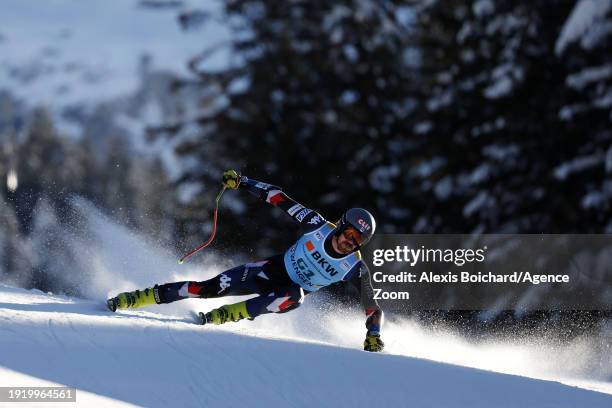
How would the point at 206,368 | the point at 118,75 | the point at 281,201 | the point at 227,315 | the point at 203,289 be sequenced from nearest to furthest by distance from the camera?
the point at 206,368 → the point at 227,315 → the point at 203,289 → the point at 281,201 → the point at 118,75

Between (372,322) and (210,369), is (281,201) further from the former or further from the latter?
(210,369)

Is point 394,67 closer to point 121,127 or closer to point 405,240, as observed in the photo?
point 405,240

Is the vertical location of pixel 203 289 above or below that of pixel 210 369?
above

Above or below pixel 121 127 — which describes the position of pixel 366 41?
below

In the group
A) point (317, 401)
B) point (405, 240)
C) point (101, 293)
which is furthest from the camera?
point (405, 240)

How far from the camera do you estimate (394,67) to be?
16.7 meters

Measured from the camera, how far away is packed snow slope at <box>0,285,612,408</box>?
481 cm

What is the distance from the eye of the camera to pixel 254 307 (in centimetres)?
633

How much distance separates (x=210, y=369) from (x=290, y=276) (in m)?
1.48

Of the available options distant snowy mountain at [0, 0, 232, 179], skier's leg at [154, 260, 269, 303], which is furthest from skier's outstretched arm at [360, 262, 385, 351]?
distant snowy mountain at [0, 0, 232, 179]

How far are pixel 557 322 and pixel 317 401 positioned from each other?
8.30 m

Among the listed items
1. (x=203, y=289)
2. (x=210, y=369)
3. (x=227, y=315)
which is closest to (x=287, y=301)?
(x=227, y=315)

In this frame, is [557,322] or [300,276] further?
[557,322]

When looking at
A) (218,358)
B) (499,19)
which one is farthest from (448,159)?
(218,358)
